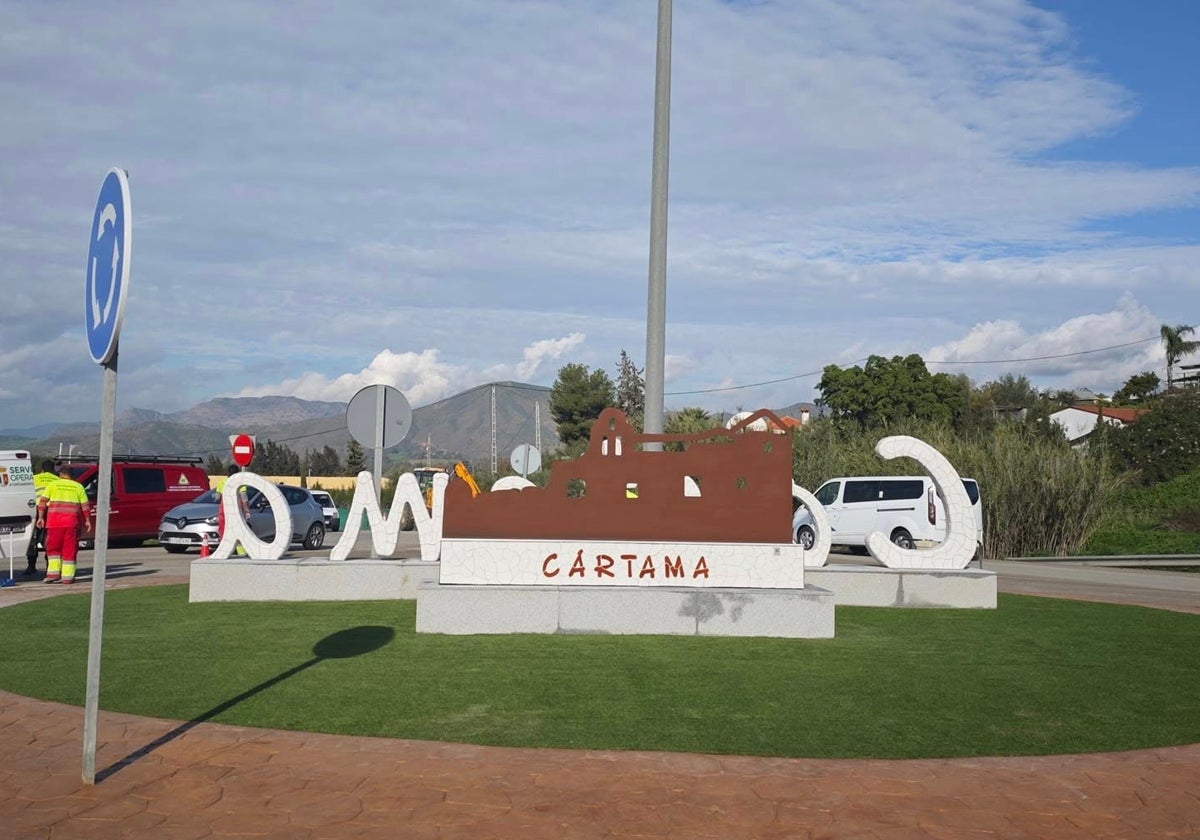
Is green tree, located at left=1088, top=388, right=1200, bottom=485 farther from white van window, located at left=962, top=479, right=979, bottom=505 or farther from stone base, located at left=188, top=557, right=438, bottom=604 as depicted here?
stone base, located at left=188, top=557, right=438, bottom=604

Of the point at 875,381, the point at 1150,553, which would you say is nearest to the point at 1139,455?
the point at 875,381

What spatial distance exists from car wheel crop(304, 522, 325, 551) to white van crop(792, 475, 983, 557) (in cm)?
1057

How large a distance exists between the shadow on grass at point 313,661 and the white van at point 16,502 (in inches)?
389

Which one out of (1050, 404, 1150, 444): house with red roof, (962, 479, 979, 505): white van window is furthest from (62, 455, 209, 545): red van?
(1050, 404, 1150, 444): house with red roof

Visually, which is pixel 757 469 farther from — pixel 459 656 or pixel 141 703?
pixel 141 703

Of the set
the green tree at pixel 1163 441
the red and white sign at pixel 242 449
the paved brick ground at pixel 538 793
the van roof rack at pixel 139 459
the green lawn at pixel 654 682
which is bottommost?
the paved brick ground at pixel 538 793

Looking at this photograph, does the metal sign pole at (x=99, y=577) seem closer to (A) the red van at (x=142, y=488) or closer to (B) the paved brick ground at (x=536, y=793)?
(B) the paved brick ground at (x=536, y=793)

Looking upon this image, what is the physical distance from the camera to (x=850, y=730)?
7094 millimetres

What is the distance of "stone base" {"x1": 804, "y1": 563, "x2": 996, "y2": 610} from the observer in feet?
44.7

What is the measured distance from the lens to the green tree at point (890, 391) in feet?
202

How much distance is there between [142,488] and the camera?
2683 centimetres

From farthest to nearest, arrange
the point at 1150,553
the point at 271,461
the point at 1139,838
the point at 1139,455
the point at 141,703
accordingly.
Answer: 1. the point at 271,461
2. the point at 1139,455
3. the point at 1150,553
4. the point at 141,703
5. the point at 1139,838

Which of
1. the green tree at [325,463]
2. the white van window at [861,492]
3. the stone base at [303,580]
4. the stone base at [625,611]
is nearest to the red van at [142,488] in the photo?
the stone base at [303,580]

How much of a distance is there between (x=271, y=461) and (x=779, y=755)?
307 feet
